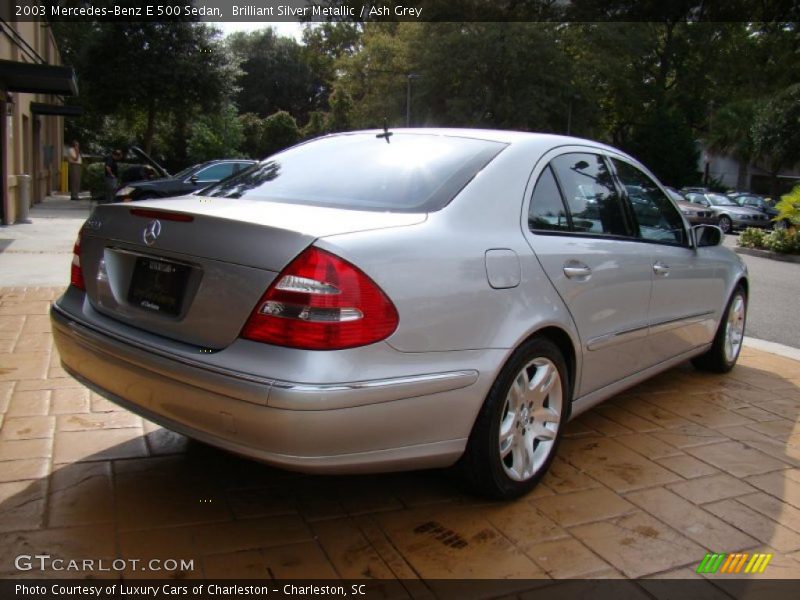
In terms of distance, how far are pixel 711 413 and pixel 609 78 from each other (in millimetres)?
37805

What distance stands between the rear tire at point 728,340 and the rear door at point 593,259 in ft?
4.83

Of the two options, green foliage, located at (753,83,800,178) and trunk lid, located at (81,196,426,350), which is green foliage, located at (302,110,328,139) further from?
trunk lid, located at (81,196,426,350)

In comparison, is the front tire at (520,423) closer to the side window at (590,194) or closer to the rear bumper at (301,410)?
the rear bumper at (301,410)

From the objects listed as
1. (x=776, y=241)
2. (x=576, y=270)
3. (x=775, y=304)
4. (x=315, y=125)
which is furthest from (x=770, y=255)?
(x=315, y=125)

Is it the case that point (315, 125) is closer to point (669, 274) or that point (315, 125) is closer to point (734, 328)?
point (734, 328)

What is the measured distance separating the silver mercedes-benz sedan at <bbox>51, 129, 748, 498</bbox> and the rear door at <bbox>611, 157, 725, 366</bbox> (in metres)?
0.24

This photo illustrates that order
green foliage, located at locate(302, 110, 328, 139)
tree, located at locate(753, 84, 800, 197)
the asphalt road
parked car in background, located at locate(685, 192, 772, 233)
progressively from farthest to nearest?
green foliage, located at locate(302, 110, 328, 139), tree, located at locate(753, 84, 800, 197), parked car in background, located at locate(685, 192, 772, 233), the asphalt road

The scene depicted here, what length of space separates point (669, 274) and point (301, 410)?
8.85 feet

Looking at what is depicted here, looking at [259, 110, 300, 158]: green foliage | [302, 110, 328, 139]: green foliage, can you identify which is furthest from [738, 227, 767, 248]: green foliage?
[302, 110, 328, 139]: green foliage

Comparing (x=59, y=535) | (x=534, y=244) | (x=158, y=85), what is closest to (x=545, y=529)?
(x=534, y=244)

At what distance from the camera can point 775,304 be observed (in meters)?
9.09

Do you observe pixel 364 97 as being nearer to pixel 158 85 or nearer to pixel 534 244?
pixel 158 85

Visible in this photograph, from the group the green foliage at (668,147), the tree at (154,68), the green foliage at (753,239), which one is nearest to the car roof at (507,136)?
the green foliage at (753,239)

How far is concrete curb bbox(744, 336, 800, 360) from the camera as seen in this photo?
626cm
